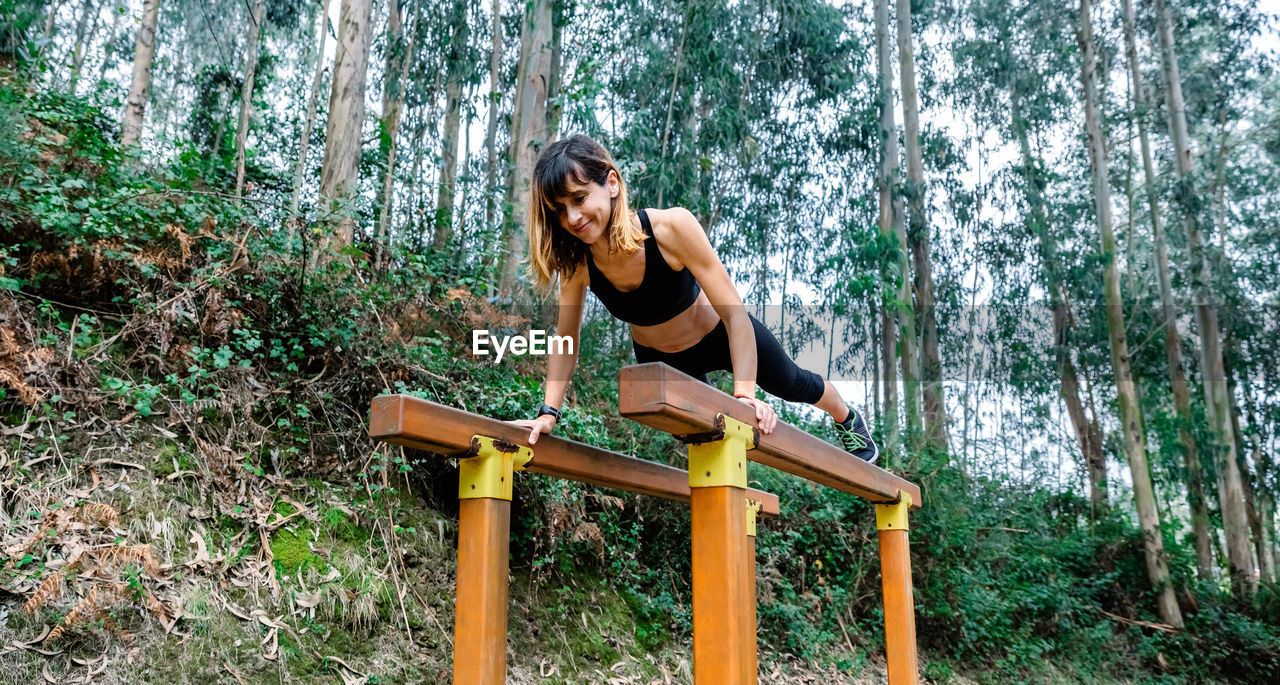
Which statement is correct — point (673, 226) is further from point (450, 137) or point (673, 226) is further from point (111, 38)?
point (111, 38)

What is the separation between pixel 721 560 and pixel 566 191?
0.92 m

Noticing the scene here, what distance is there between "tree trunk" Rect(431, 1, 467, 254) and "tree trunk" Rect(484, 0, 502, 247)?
1.04 ft

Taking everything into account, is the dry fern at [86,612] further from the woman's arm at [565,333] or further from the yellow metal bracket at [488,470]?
the woman's arm at [565,333]

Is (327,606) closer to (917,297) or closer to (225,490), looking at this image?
(225,490)

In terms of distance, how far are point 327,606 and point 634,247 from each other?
6.49ft

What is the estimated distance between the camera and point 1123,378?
8.80m

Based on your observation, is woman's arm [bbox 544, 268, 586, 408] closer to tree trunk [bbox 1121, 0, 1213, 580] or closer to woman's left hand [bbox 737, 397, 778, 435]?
woman's left hand [bbox 737, 397, 778, 435]

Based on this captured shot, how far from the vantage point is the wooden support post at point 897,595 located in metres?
3.07

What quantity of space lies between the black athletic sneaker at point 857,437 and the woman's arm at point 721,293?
3.48 ft

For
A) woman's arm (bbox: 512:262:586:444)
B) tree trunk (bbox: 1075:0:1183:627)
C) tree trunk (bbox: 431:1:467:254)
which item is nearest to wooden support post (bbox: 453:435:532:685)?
woman's arm (bbox: 512:262:586:444)

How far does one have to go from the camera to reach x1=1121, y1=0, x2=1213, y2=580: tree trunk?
8930mm

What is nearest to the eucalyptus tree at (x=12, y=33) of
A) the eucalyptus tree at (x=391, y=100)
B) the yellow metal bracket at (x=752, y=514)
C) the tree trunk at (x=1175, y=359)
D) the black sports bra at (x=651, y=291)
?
the eucalyptus tree at (x=391, y=100)

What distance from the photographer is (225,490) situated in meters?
3.13

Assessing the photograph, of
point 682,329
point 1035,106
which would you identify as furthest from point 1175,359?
point 682,329
